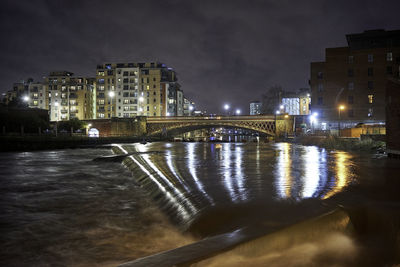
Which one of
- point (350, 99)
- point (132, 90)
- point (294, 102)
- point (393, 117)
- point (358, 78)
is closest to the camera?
point (393, 117)

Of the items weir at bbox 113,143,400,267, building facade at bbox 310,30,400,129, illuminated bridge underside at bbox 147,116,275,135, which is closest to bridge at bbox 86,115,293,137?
illuminated bridge underside at bbox 147,116,275,135

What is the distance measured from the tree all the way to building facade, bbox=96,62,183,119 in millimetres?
41721

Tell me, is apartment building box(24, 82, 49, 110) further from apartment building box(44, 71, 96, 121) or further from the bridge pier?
the bridge pier

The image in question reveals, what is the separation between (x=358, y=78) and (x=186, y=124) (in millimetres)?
40427

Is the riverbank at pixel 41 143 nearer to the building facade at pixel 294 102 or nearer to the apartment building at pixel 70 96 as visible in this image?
the apartment building at pixel 70 96

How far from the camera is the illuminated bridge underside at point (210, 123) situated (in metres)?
73.2

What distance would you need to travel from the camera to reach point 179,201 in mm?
9641

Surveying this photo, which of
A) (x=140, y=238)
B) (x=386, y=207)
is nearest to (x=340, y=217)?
(x=386, y=207)

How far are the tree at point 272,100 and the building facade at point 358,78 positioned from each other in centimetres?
3619

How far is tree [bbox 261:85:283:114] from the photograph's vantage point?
10244 centimetres

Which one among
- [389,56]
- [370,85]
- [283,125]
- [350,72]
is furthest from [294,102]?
[389,56]

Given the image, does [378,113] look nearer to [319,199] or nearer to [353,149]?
[353,149]

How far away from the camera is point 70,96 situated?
12512 cm

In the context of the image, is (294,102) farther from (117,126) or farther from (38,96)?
(38,96)
